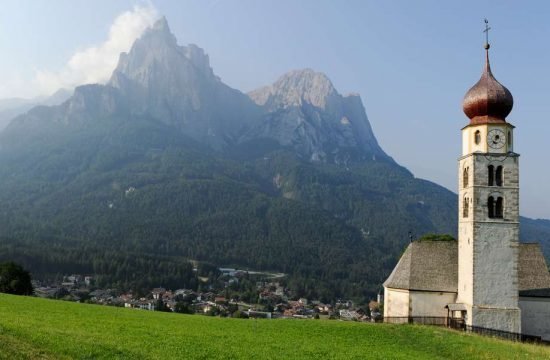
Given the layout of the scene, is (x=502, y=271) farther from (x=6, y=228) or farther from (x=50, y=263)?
(x=6, y=228)

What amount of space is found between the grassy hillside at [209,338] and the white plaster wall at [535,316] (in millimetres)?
5702

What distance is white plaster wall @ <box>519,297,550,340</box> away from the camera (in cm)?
3697

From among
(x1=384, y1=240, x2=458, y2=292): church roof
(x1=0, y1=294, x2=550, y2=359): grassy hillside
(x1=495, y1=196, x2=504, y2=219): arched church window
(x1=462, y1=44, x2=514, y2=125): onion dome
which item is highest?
(x1=462, y1=44, x2=514, y2=125): onion dome

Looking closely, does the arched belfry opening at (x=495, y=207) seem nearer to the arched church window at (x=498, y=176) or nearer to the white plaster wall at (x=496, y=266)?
the white plaster wall at (x=496, y=266)

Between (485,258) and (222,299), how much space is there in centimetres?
8276

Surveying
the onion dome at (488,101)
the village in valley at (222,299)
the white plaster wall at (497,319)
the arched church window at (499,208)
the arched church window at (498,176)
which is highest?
the onion dome at (488,101)

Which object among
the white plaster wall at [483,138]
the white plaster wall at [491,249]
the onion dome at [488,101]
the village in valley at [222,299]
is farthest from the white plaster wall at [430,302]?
the village in valley at [222,299]

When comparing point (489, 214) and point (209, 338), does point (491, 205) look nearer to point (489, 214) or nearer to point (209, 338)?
point (489, 214)

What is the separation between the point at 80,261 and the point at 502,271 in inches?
4723

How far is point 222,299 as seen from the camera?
112 metres

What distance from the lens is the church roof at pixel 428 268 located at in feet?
125

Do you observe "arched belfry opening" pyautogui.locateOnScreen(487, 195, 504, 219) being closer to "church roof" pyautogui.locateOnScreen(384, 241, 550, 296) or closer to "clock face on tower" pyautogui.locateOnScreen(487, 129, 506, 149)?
"clock face on tower" pyautogui.locateOnScreen(487, 129, 506, 149)

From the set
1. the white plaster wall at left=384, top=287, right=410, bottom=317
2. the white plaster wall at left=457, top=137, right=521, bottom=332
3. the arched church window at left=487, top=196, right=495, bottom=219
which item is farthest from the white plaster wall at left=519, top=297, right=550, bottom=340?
the white plaster wall at left=384, top=287, right=410, bottom=317

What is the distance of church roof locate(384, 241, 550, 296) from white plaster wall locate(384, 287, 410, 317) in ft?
1.67
